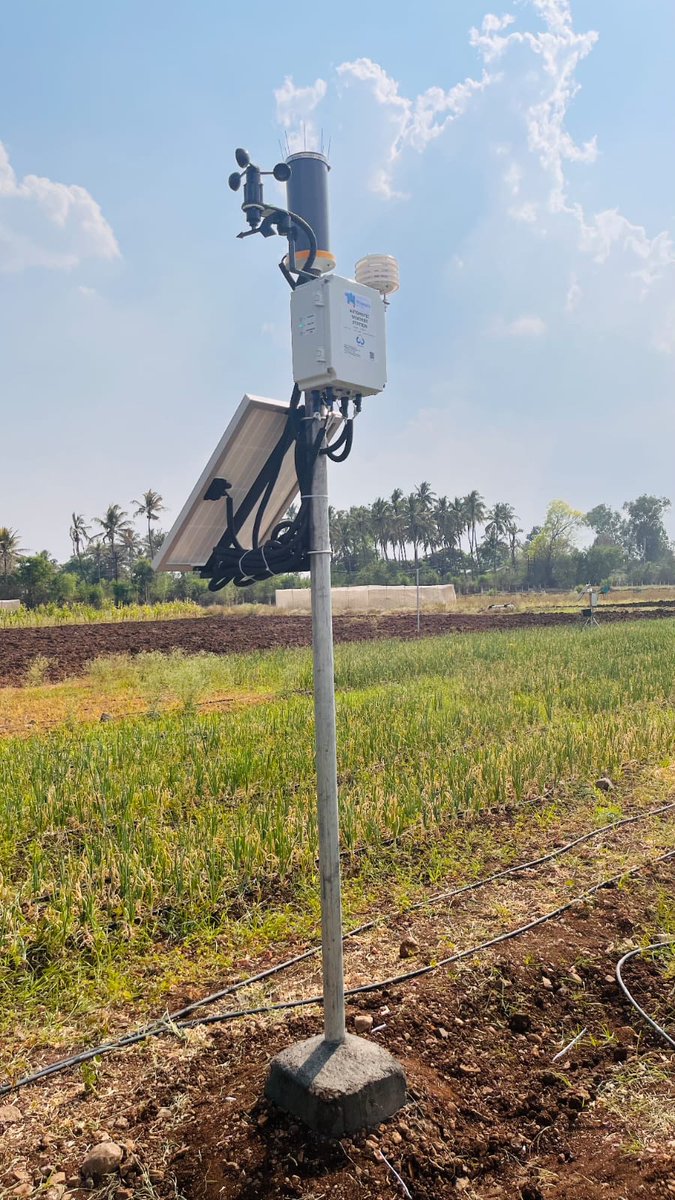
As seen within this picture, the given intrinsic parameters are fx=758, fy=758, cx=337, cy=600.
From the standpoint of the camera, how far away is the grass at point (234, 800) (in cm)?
378

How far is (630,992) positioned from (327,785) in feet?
5.75

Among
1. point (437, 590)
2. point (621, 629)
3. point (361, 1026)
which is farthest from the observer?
point (437, 590)

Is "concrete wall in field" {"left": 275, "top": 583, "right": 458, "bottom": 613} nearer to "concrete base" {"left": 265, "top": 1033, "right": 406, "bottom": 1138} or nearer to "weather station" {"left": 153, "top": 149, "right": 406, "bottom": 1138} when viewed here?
"weather station" {"left": 153, "top": 149, "right": 406, "bottom": 1138}

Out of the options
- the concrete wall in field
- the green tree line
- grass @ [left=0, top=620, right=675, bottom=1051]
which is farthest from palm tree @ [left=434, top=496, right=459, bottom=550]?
grass @ [left=0, top=620, right=675, bottom=1051]

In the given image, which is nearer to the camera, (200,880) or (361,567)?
(200,880)

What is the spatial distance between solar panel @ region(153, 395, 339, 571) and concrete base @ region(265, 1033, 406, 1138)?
1822mm

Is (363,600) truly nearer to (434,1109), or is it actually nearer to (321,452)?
(321,452)

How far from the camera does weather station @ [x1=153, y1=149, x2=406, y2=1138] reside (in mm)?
2365

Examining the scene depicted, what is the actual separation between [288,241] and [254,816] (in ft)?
12.6

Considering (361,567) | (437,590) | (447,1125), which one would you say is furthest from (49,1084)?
(361,567)

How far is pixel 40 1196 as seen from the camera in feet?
7.15

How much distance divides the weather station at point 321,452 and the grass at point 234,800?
125 cm

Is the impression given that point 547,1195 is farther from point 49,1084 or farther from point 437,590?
point 437,590

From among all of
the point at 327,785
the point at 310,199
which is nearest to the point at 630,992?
the point at 327,785
